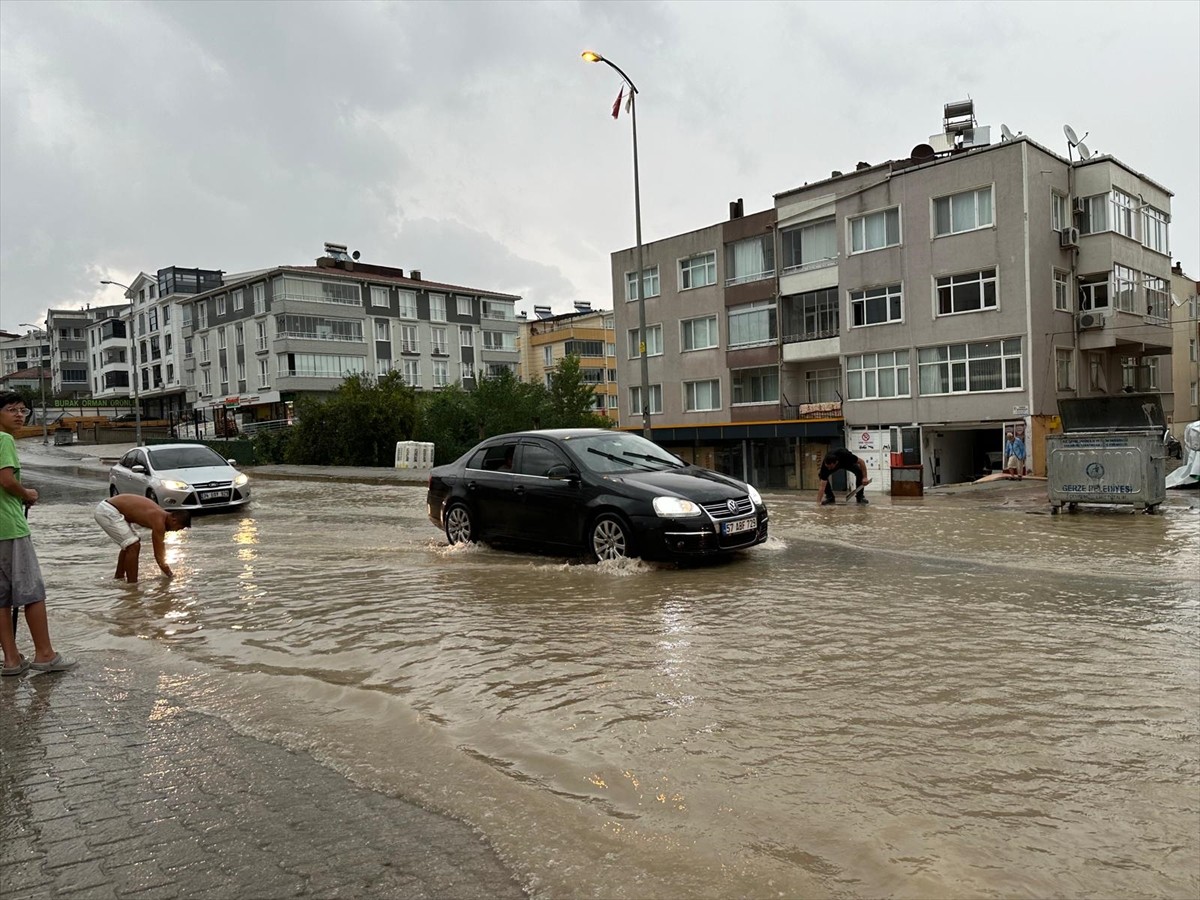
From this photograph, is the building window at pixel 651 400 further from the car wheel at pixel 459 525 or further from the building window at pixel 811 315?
the car wheel at pixel 459 525

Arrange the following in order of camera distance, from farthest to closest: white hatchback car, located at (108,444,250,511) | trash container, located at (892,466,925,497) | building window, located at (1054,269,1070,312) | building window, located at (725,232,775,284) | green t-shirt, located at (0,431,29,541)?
1. building window, located at (725,232,775,284)
2. building window, located at (1054,269,1070,312)
3. trash container, located at (892,466,925,497)
4. white hatchback car, located at (108,444,250,511)
5. green t-shirt, located at (0,431,29,541)

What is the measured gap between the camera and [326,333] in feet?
222

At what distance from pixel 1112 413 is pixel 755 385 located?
87.9 feet

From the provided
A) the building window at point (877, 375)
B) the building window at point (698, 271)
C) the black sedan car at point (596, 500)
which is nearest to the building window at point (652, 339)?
the building window at point (698, 271)

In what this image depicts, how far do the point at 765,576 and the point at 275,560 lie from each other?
6315 millimetres

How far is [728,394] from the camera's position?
4381cm

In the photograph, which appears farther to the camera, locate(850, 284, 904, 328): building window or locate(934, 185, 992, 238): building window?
locate(850, 284, 904, 328): building window

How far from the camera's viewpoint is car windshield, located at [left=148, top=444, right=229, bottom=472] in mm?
18312

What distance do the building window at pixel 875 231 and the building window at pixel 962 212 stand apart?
6.14 ft

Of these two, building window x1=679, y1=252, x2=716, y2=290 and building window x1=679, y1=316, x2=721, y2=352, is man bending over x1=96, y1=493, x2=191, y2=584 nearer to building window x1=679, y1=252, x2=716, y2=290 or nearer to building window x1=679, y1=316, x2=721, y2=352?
building window x1=679, y1=316, x2=721, y2=352

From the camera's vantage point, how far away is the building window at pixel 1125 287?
3418 centimetres

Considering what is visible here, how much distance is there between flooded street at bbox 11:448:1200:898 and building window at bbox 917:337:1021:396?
23.8m

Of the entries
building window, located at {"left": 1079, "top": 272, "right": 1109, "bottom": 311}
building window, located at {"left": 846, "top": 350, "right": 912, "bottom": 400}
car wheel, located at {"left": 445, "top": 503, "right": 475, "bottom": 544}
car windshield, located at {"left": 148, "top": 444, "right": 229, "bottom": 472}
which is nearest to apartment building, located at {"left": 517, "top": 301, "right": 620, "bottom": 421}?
building window, located at {"left": 846, "top": 350, "right": 912, "bottom": 400}

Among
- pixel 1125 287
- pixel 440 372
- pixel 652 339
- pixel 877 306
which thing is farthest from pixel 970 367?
pixel 440 372
